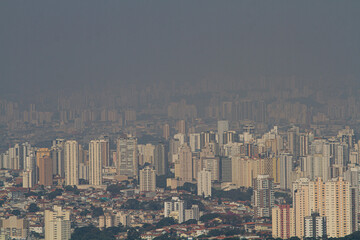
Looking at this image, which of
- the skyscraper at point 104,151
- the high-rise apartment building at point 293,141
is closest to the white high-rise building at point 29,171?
the skyscraper at point 104,151

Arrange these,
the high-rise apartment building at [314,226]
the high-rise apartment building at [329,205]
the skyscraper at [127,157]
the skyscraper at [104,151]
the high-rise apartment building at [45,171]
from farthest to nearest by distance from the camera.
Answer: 1. the skyscraper at [104,151]
2. the skyscraper at [127,157]
3. the high-rise apartment building at [45,171]
4. the high-rise apartment building at [329,205]
5. the high-rise apartment building at [314,226]

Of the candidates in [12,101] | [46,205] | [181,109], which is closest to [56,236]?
[46,205]

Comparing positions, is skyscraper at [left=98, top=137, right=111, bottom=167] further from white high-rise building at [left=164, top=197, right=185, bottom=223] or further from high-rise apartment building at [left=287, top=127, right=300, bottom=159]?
white high-rise building at [left=164, top=197, right=185, bottom=223]

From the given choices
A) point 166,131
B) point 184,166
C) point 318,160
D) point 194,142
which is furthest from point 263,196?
point 166,131

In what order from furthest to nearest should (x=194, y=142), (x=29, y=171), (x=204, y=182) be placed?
(x=194, y=142) → (x=29, y=171) → (x=204, y=182)

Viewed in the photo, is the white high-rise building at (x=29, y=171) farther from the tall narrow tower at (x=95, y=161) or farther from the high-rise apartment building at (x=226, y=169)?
the high-rise apartment building at (x=226, y=169)

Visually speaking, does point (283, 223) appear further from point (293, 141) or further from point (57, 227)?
point (293, 141)
